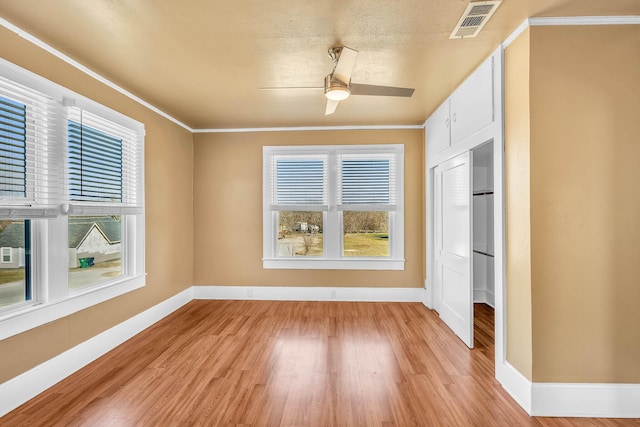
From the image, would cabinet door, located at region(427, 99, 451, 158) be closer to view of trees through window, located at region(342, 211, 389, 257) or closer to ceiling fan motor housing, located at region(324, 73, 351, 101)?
view of trees through window, located at region(342, 211, 389, 257)

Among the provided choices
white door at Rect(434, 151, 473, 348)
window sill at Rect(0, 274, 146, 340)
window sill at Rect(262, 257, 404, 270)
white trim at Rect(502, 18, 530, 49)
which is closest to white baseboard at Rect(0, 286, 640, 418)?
window sill at Rect(0, 274, 146, 340)

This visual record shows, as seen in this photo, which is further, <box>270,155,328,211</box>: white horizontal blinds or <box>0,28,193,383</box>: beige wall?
<box>270,155,328,211</box>: white horizontal blinds

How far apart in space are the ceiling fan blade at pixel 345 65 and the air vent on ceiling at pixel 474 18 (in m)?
0.75

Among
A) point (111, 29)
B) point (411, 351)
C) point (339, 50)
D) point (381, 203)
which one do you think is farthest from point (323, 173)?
point (111, 29)

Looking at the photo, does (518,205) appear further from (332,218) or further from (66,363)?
(66,363)

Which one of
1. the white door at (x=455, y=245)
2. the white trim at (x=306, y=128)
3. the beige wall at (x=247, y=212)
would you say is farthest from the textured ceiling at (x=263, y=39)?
the beige wall at (x=247, y=212)

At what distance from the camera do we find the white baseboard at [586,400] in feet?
6.79

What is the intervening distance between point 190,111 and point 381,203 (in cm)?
302

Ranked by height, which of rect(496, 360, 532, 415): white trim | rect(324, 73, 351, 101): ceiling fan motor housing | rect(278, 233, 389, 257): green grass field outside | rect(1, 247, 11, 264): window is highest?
rect(324, 73, 351, 101): ceiling fan motor housing

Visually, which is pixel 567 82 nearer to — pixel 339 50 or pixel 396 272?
pixel 339 50

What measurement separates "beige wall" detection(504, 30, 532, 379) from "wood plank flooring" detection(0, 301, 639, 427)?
1.64 ft

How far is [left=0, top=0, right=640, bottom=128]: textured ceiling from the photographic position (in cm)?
193

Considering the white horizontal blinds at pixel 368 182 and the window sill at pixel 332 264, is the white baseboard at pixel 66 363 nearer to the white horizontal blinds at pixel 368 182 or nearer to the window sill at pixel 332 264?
the window sill at pixel 332 264

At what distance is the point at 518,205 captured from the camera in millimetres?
2250
